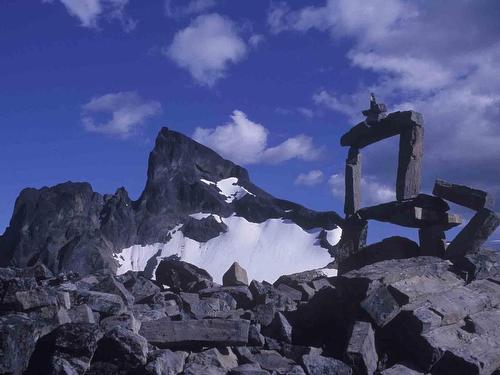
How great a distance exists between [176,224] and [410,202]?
Result: 340ft

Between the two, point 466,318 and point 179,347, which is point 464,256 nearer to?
point 466,318

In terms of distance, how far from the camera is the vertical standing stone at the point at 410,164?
13461mm

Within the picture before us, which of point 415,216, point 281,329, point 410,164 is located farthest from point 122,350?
point 410,164

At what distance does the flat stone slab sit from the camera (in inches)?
307

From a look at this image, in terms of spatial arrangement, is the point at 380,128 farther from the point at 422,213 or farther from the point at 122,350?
the point at 122,350

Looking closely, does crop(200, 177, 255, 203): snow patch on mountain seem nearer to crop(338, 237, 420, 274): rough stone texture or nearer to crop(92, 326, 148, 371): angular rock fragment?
crop(338, 237, 420, 274): rough stone texture

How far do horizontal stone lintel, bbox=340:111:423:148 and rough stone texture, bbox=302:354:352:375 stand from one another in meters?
8.00

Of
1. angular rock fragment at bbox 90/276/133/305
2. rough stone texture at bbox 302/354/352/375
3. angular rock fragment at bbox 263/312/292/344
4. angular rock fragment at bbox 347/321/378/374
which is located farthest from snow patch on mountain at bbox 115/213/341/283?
rough stone texture at bbox 302/354/352/375

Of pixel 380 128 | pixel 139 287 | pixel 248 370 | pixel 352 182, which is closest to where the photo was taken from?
pixel 248 370

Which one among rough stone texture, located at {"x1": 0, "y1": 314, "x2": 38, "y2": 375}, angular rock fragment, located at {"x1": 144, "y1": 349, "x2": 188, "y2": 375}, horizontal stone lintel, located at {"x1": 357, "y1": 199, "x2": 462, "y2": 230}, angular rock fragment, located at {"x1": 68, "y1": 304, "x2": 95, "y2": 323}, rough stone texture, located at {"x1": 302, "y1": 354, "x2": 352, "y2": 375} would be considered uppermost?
horizontal stone lintel, located at {"x1": 357, "y1": 199, "x2": 462, "y2": 230}

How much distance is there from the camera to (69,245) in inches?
3487

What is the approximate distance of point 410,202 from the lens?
1279 cm

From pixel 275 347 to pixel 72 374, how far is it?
3.31m

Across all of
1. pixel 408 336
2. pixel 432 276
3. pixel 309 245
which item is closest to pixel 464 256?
pixel 432 276
